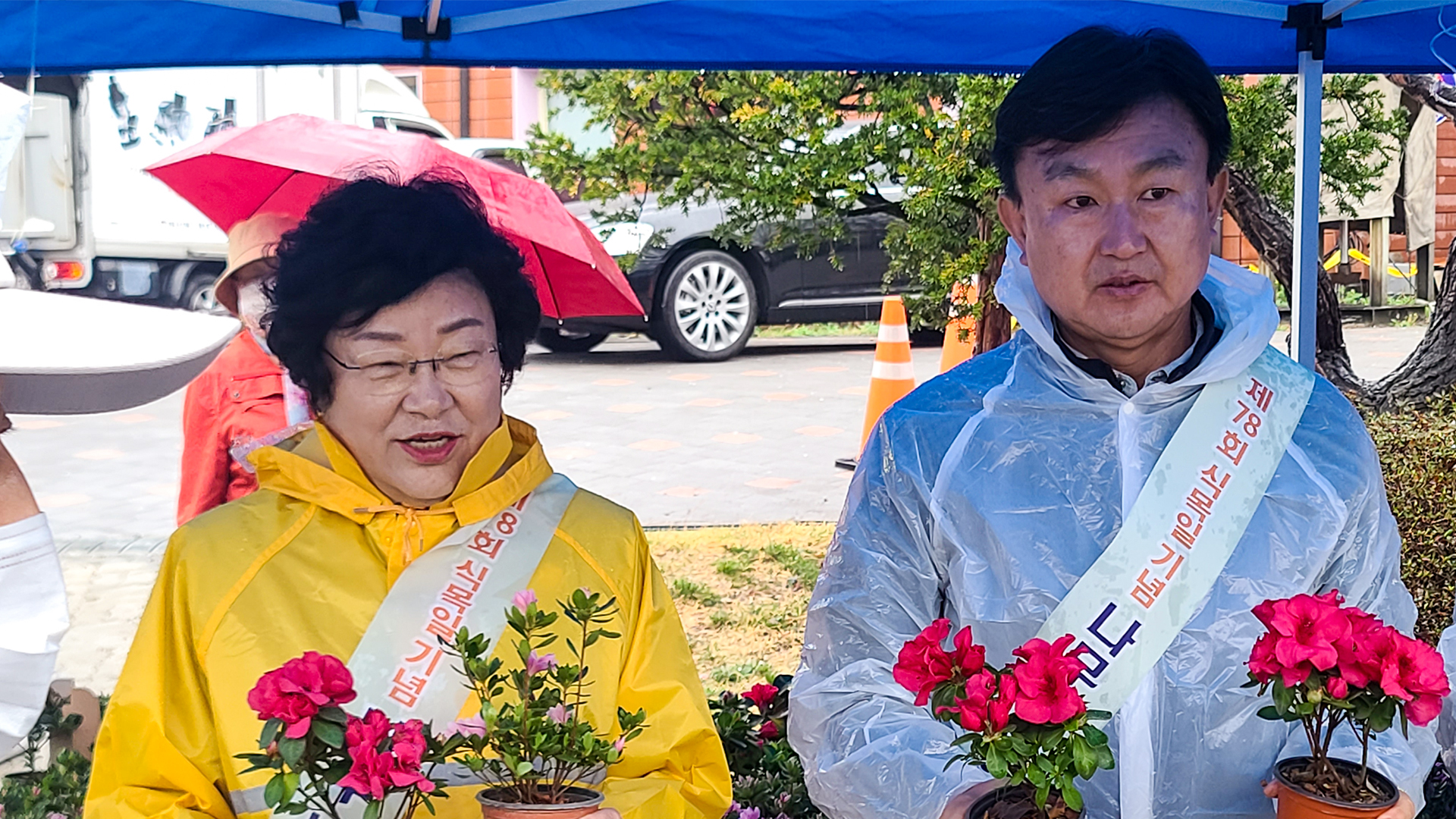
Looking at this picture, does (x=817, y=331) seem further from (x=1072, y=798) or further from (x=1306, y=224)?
(x=1072, y=798)

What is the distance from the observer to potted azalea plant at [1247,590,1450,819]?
1.50 meters

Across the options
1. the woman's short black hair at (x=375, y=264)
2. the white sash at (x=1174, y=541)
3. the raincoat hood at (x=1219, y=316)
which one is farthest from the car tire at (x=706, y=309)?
the white sash at (x=1174, y=541)

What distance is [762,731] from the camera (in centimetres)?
351

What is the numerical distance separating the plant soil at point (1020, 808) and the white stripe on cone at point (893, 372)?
225 inches

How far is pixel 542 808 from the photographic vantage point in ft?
4.94

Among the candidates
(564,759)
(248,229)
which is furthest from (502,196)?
(564,759)

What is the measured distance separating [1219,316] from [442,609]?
1150mm

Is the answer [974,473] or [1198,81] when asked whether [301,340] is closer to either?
[974,473]

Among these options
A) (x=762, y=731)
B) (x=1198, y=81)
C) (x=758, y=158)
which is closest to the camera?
(x=1198, y=81)

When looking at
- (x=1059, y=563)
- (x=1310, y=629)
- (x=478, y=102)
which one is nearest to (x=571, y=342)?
(x=478, y=102)

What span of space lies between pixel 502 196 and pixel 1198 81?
173cm

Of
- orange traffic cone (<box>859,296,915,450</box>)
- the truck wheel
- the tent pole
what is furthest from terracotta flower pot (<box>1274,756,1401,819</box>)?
the truck wheel

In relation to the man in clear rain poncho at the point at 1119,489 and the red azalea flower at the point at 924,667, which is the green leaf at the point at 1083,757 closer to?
the red azalea flower at the point at 924,667

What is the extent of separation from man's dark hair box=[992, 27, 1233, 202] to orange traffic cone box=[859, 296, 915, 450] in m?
5.05
